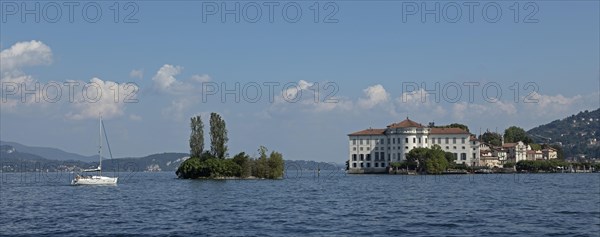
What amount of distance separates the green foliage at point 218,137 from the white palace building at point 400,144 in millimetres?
68110

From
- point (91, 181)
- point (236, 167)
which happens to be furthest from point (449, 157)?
point (91, 181)

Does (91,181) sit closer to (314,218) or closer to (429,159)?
(314,218)

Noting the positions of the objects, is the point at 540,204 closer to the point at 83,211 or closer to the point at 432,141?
the point at 83,211

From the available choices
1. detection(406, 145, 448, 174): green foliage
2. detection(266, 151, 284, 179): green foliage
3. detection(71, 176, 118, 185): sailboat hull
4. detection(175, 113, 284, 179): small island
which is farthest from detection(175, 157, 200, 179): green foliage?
detection(406, 145, 448, 174): green foliage

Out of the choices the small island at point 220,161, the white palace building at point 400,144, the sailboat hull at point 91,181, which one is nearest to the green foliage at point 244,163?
the small island at point 220,161

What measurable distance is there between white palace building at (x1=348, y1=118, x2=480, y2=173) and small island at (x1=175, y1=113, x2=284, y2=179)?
6132 cm

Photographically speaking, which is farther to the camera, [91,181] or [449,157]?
[449,157]

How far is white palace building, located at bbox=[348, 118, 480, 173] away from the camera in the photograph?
189 m

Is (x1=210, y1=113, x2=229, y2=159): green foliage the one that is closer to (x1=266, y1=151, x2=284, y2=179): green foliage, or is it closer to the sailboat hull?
(x1=266, y1=151, x2=284, y2=179): green foliage

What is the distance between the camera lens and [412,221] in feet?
141

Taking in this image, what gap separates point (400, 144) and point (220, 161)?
71.4m

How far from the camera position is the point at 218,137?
5226 inches

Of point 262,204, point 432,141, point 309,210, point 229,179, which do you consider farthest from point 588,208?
point 432,141

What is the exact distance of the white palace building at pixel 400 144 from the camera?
189000mm
